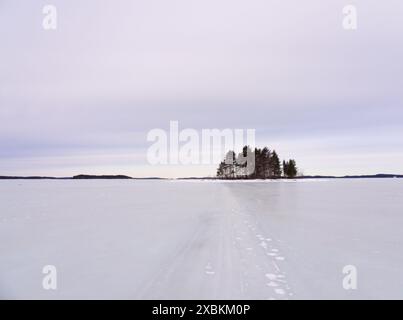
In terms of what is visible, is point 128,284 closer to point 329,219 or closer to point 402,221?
point 329,219

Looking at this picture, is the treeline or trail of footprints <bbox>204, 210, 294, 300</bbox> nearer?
trail of footprints <bbox>204, 210, 294, 300</bbox>

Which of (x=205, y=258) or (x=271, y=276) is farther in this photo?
(x=205, y=258)

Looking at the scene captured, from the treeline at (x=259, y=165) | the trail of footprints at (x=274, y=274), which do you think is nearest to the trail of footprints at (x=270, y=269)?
the trail of footprints at (x=274, y=274)

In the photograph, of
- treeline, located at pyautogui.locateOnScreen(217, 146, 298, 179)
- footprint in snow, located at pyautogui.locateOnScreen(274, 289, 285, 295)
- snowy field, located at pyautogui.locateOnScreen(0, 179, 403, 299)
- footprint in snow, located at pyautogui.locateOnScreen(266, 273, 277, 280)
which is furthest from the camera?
treeline, located at pyautogui.locateOnScreen(217, 146, 298, 179)

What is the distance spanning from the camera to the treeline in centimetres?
10362

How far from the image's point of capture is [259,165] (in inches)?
4045

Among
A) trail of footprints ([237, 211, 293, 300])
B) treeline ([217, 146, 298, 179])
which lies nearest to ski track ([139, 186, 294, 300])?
trail of footprints ([237, 211, 293, 300])

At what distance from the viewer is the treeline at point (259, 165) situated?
10362cm

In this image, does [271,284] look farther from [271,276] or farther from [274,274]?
[274,274]

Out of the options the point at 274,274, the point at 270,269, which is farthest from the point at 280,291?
the point at 270,269

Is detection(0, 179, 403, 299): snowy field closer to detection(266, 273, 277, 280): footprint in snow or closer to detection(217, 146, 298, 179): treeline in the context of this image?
detection(266, 273, 277, 280): footprint in snow

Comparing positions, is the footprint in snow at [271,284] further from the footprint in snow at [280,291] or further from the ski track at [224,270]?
the footprint in snow at [280,291]

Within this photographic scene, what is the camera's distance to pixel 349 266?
20.1ft

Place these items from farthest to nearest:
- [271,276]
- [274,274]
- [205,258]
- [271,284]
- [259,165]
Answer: [259,165] < [205,258] < [274,274] < [271,276] < [271,284]
